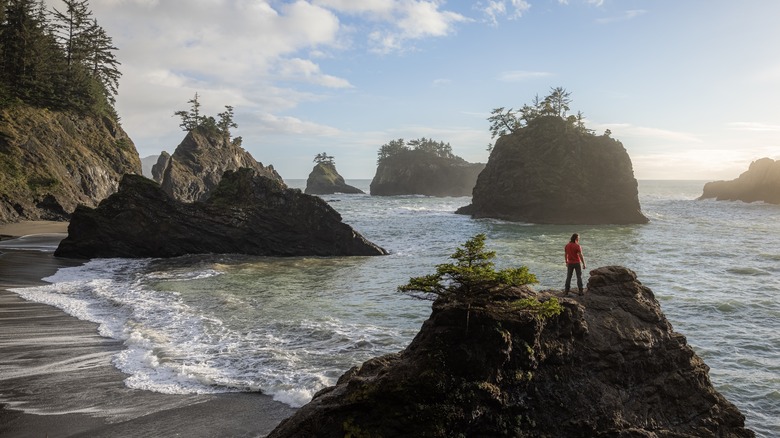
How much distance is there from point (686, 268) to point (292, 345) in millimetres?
23417

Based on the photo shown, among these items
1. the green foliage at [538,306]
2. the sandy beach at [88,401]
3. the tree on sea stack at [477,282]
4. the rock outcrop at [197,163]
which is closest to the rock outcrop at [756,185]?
the rock outcrop at [197,163]

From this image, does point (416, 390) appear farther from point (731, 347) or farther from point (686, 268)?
point (686, 268)

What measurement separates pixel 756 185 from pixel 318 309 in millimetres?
109934

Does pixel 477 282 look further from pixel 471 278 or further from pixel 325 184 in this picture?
pixel 325 184

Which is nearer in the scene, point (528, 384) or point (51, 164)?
point (528, 384)

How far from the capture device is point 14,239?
100.0 feet

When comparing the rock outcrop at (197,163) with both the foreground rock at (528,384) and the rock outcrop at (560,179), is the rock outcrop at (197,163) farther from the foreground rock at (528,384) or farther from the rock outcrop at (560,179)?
the foreground rock at (528,384)

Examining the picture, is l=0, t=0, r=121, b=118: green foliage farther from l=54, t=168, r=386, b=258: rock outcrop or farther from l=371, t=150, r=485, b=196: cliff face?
l=371, t=150, r=485, b=196: cliff face

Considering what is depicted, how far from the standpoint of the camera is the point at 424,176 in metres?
135

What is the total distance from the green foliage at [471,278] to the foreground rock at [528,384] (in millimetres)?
268

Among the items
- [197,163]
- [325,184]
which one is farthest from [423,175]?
[197,163]

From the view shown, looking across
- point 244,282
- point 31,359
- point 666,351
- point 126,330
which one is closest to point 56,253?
point 244,282

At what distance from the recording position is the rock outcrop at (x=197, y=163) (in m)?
68.1

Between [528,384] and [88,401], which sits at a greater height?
[528,384]
